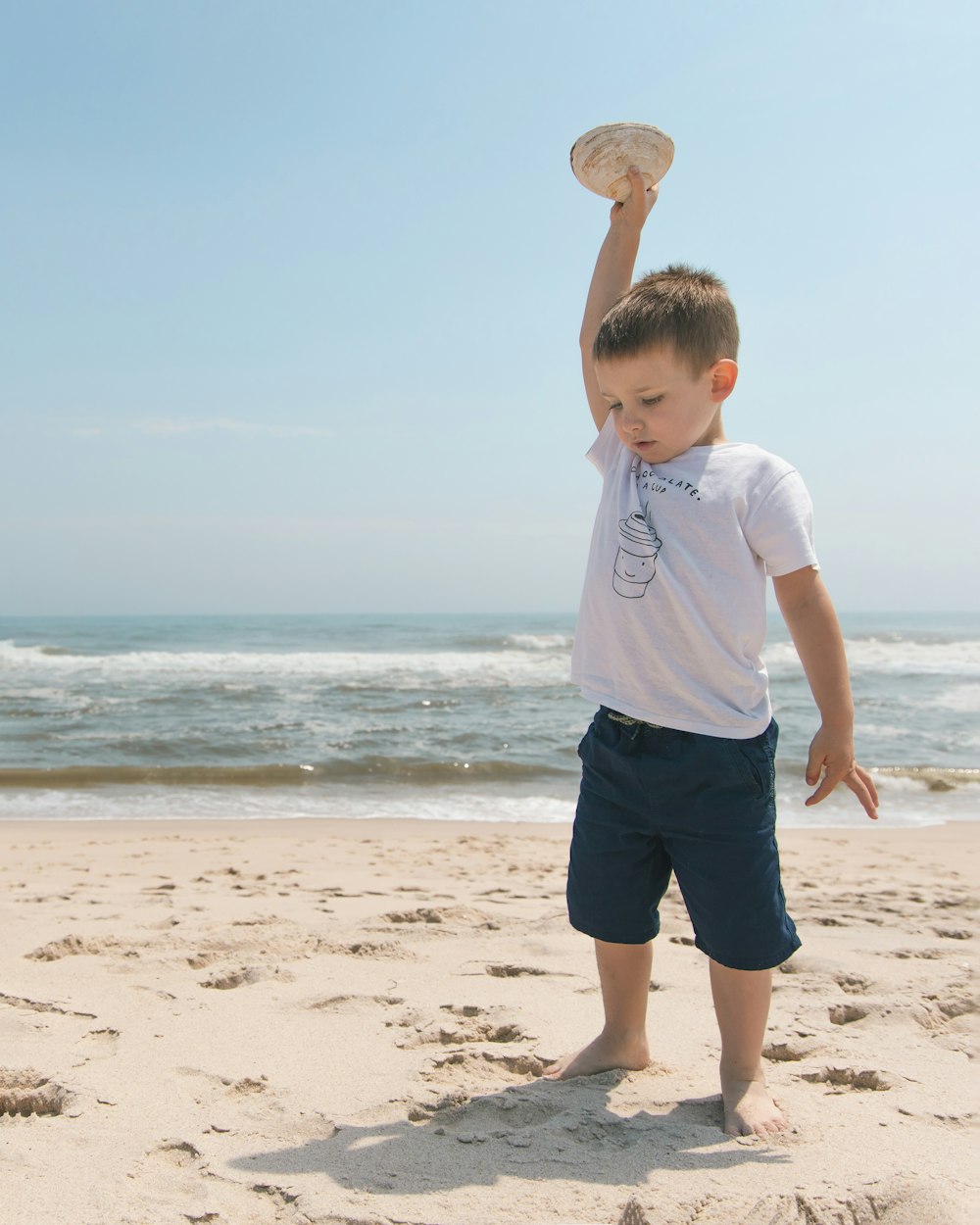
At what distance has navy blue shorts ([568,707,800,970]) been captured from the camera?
1.92m

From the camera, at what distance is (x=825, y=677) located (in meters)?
1.96

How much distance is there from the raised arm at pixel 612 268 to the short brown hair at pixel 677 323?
0.76ft

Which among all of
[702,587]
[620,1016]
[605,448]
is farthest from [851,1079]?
[605,448]

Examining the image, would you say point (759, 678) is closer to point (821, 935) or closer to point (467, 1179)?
point (467, 1179)

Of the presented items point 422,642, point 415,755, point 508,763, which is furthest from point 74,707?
point 422,642

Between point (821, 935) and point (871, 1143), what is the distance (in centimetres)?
170

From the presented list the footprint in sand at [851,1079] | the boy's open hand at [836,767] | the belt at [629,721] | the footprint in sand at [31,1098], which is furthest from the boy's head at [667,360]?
the footprint in sand at [31,1098]

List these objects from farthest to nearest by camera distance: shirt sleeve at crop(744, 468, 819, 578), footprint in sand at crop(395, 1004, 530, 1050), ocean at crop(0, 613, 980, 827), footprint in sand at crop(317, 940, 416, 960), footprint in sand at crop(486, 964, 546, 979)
A: ocean at crop(0, 613, 980, 827) < footprint in sand at crop(317, 940, 416, 960) < footprint in sand at crop(486, 964, 546, 979) < footprint in sand at crop(395, 1004, 530, 1050) < shirt sleeve at crop(744, 468, 819, 578)

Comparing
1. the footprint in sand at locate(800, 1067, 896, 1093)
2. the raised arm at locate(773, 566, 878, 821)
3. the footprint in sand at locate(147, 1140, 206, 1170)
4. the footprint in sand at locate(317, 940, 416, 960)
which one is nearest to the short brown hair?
the raised arm at locate(773, 566, 878, 821)

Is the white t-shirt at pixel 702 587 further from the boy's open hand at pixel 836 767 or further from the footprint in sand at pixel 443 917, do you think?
the footprint in sand at pixel 443 917

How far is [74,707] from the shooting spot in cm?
1122

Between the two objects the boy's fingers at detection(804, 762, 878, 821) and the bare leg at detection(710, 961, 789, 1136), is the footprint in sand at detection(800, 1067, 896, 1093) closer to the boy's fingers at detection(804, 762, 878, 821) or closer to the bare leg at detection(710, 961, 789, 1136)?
the bare leg at detection(710, 961, 789, 1136)

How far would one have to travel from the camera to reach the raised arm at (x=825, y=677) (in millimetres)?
1938

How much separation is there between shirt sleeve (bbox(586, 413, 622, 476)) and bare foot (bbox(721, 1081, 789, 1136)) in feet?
4.53
